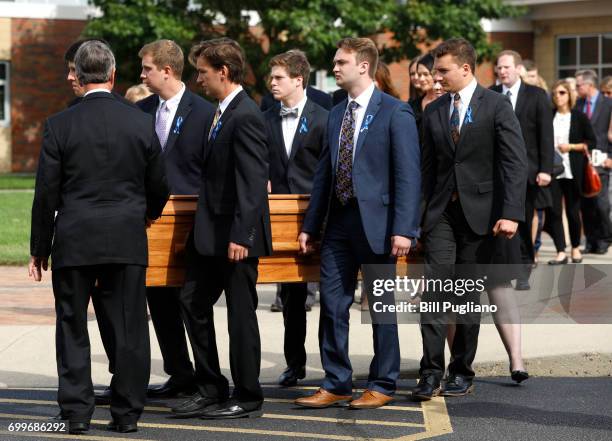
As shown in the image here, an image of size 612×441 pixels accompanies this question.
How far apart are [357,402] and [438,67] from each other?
6.59 ft

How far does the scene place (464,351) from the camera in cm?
809

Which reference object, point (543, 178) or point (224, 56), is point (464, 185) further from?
point (543, 178)

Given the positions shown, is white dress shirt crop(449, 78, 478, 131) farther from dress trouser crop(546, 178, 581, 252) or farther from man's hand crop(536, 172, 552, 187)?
dress trouser crop(546, 178, 581, 252)

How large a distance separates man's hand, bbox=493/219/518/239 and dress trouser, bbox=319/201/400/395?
668 mm

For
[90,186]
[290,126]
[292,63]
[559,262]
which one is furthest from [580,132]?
[90,186]

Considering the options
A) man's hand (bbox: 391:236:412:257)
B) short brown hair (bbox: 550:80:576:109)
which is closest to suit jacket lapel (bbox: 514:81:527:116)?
short brown hair (bbox: 550:80:576:109)

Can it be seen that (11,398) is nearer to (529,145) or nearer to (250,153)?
(250,153)

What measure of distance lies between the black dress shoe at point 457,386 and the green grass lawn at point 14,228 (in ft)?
25.8

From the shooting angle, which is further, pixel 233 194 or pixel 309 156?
pixel 309 156

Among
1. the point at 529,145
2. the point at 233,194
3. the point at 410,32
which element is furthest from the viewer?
the point at 410,32

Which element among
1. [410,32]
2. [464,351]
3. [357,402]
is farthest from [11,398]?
[410,32]

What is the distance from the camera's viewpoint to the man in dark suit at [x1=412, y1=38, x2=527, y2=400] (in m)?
7.87

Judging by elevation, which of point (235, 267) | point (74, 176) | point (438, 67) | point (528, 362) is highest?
point (438, 67)

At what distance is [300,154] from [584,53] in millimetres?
28739
